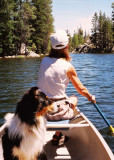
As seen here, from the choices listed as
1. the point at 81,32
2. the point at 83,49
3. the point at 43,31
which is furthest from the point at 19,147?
the point at 81,32

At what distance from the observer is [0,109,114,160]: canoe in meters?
3.38

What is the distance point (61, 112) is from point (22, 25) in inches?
1560

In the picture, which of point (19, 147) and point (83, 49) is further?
point (83, 49)

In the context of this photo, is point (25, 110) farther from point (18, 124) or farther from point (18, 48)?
point (18, 48)

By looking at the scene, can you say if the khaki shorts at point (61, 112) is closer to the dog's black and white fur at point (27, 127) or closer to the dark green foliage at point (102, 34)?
the dog's black and white fur at point (27, 127)

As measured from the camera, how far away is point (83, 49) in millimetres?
87375

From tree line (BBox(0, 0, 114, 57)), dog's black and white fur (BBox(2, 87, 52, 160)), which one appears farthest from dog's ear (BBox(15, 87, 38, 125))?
tree line (BBox(0, 0, 114, 57))

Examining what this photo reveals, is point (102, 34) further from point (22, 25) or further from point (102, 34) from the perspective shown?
point (22, 25)

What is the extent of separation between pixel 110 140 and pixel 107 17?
89.7 m

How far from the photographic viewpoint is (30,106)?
2.64 m

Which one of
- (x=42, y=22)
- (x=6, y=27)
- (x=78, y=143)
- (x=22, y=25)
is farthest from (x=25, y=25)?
(x=78, y=143)

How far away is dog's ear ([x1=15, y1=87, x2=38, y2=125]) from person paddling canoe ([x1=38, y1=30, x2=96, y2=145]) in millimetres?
845

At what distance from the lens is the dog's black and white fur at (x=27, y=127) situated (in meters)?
2.66

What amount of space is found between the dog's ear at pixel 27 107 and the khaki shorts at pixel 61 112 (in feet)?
2.86
